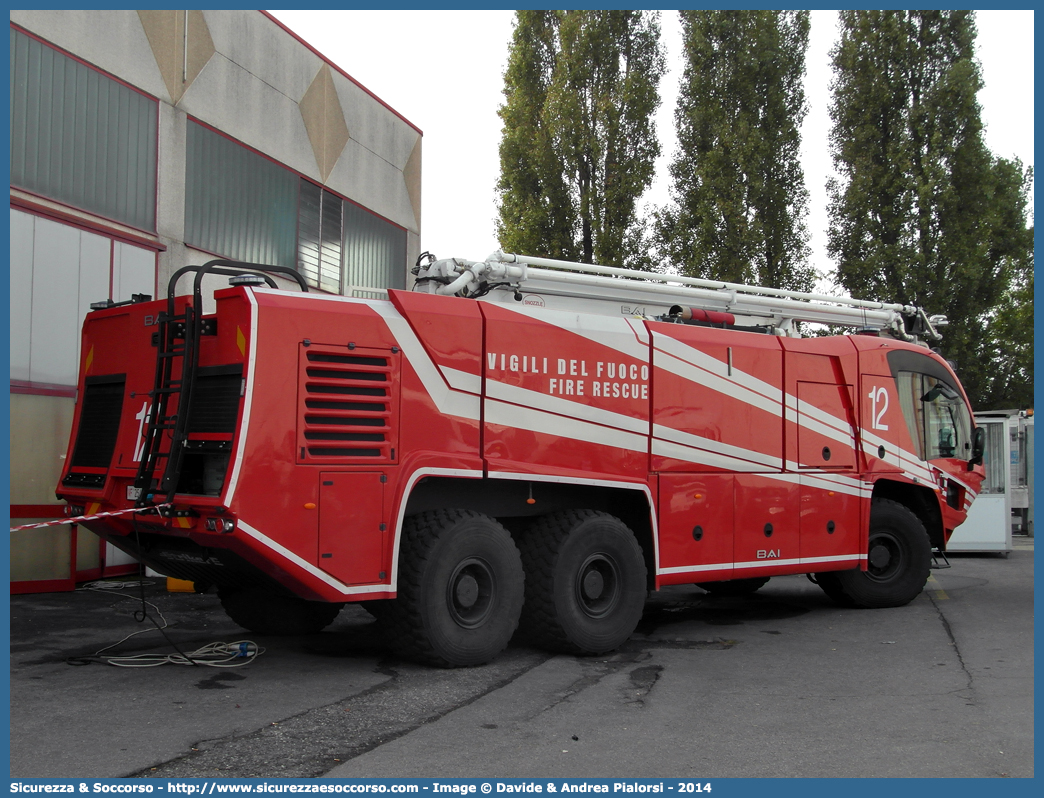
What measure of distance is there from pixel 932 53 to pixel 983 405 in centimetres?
993

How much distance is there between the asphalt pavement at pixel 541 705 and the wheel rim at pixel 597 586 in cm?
40

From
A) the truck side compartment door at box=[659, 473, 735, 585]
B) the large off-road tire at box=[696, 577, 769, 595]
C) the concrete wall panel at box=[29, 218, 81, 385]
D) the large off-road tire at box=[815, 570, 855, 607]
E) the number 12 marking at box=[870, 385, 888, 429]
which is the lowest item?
the large off-road tire at box=[696, 577, 769, 595]

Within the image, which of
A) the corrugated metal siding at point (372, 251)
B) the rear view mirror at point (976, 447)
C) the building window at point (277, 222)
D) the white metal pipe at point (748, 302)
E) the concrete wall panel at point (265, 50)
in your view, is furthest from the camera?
the corrugated metal siding at point (372, 251)

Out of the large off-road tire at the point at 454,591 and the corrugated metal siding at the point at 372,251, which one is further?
the corrugated metal siding at the point at 372,251

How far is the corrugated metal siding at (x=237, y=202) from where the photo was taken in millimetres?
13244

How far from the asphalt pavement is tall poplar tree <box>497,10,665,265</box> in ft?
62.7

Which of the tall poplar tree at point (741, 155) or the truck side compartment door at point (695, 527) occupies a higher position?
the tall poplar tree at point (741, 155)

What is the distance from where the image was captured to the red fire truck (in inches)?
260

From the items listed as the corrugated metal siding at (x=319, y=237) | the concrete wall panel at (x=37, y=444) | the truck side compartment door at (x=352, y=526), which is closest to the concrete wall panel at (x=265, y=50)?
the corrugated metal siding at (x=319, y=237)

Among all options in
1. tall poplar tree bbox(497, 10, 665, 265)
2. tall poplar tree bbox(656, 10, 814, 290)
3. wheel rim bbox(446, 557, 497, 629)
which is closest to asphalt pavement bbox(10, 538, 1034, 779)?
wheel rim bbox(446, 557, 497, 629)

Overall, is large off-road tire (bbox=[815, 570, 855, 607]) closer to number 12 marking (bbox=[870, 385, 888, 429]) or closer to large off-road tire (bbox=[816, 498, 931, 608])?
large off-road tire (bbox=[816, 498, 931, 608])

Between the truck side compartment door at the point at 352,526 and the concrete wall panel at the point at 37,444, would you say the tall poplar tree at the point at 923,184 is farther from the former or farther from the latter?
the truck side compartment door at the point at 352,526

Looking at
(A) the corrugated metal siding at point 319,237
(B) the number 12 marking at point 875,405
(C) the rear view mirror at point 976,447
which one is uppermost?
(A) the corrugated metal siding at point 319,237

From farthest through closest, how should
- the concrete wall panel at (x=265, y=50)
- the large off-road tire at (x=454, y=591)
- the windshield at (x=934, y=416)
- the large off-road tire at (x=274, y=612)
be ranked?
1. the concrete wall panel at (x=265, y=50)
2. the windshield at (x=934, y=416)
3. the large off-road tire at (x=274, y=612)
4. the large off-road tire at (x=454, y=591)
